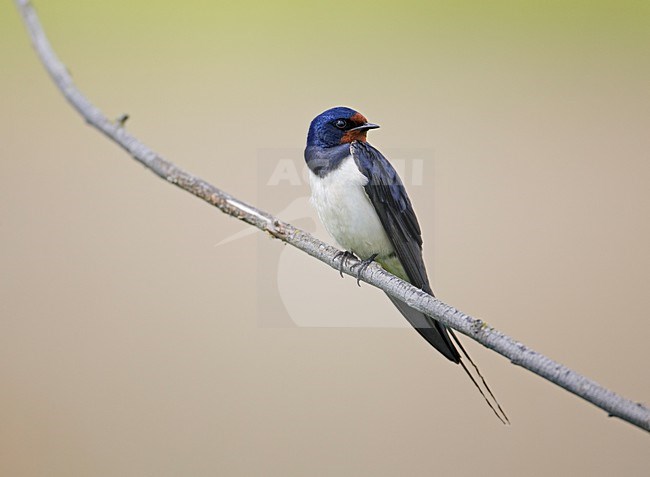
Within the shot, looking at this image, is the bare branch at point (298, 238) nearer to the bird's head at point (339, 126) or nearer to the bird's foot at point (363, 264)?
the bird's foot at point (363, 264)

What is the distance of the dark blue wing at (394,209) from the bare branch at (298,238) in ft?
0.86

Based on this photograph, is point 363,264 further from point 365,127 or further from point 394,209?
point 365,127

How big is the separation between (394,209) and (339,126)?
149mm

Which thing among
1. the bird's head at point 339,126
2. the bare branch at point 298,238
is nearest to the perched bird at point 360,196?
the bird's head at point 339,126

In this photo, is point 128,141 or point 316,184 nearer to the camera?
point 128,141

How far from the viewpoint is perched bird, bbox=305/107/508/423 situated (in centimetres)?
103

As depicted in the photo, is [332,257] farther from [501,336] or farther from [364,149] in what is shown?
[364,149]

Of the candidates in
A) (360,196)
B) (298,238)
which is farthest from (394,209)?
(298,238)

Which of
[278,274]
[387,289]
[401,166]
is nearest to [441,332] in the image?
[387,289]

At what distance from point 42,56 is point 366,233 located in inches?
23.6

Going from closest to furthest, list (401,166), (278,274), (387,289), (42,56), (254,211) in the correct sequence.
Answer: (42,56)
(254,211)
(387,289)
(401,166)
(278,274)

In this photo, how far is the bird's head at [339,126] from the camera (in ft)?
3.42

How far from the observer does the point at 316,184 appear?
1059mm

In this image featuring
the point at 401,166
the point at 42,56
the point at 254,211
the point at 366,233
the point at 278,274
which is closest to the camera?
the point at 42,56
